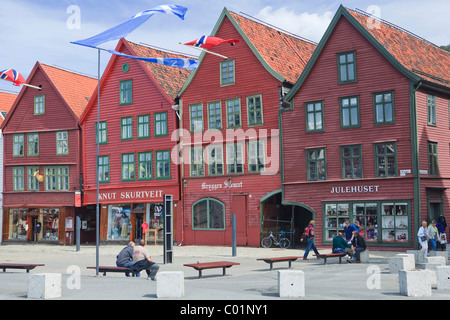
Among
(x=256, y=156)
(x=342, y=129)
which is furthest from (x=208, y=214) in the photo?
(x=342, y=129)

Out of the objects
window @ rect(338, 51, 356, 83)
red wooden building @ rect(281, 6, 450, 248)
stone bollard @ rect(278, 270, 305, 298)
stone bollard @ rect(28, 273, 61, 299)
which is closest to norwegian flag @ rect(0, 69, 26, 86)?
red wooden building @ rect(281, 6, 450, 248)

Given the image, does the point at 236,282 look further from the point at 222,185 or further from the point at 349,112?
the point at 222,185

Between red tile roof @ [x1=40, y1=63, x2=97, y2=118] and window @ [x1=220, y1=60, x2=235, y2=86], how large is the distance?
11982 millimetres

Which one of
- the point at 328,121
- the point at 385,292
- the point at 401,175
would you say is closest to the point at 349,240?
the point at 401,175

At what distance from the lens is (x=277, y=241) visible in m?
36.5

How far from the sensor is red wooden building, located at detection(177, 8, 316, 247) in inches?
1464

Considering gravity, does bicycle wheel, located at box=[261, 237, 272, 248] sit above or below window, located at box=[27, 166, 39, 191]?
below

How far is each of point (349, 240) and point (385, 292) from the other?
10995 mm

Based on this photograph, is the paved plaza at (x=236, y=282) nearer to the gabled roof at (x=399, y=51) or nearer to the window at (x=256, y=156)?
the window at (x=256, y=156)

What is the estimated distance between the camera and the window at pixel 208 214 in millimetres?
38750

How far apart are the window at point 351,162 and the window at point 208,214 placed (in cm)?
797

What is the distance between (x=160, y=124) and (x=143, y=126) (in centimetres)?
137

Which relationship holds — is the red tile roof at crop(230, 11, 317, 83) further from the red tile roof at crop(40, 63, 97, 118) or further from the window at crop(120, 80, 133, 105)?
the red tile roof at crop(40, 63, 97, 118)
